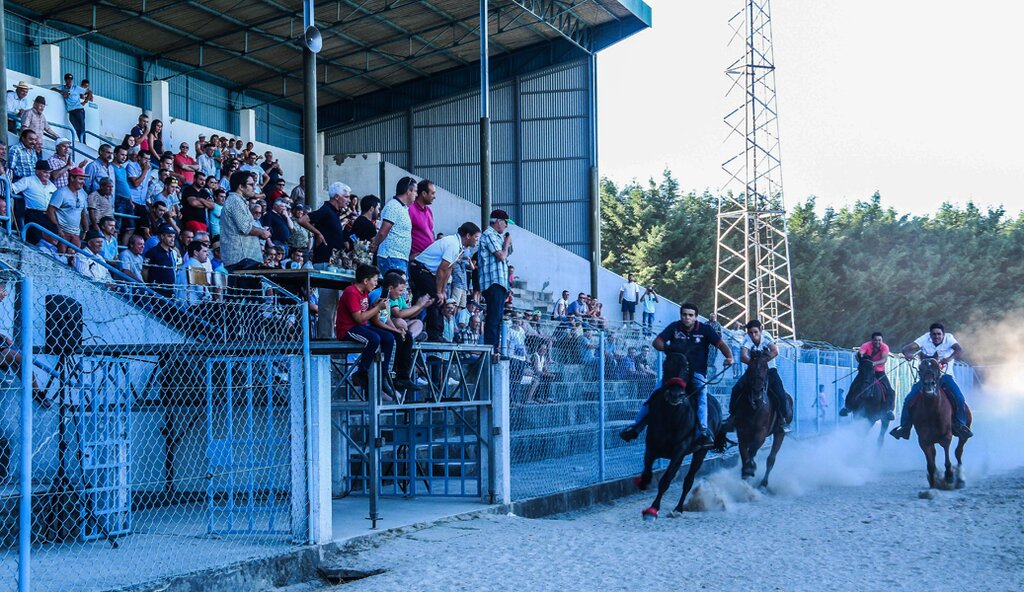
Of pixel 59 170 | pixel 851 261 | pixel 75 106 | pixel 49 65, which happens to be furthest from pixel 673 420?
pixel 851 261

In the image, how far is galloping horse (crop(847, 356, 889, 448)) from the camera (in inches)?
885

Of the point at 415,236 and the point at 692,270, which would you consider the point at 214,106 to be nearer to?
the point at 415,236

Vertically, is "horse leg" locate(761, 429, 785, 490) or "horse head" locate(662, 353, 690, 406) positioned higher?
"horse head" locate(662, 353, 690, 406)

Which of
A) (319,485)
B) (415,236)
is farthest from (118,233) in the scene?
(319,485)

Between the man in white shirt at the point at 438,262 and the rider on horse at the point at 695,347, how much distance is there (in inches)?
110

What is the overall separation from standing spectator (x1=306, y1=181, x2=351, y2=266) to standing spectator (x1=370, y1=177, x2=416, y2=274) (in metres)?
0.58

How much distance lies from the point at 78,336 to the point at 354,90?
97.3ft

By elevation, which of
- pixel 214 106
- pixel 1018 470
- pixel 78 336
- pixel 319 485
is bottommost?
pixel 1018 470

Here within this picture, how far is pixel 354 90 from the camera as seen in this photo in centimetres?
3953

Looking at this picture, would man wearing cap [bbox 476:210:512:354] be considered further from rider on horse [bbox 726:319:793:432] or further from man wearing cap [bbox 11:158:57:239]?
man wearing cap [bbox 11:158:57:239]

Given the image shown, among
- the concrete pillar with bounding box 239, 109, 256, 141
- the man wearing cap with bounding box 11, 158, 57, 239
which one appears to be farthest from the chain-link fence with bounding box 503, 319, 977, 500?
the concrete pillar with bounding box 239, 109, 256, 141

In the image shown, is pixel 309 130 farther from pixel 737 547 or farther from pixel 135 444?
pixel 737 547

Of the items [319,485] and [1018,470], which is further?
[1018,470]

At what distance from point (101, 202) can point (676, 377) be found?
8.41 m
